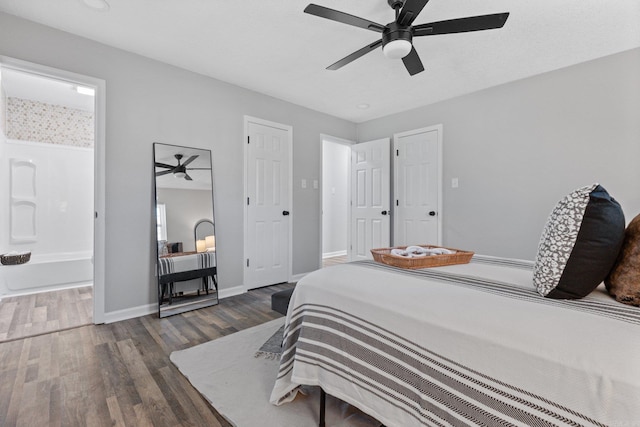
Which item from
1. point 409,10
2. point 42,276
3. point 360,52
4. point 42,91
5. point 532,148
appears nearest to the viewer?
point 409,10

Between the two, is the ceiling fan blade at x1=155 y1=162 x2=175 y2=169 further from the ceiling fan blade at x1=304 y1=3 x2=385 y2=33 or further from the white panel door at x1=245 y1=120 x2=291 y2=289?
the ceiling fan blade at x1=304 y1=3 x2=385 y2=33

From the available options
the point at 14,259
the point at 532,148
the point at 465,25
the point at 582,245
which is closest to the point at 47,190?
the point at 14,259

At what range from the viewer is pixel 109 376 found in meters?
1.85

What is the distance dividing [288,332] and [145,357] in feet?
4.12

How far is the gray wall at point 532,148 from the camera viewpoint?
283cm

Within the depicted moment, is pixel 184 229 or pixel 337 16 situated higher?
pixel 337 16

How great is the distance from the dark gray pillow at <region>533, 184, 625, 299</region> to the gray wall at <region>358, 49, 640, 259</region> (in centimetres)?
264

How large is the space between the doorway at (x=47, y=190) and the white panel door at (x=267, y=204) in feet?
5.78

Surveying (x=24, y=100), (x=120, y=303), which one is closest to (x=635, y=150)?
(x=120, y=303)

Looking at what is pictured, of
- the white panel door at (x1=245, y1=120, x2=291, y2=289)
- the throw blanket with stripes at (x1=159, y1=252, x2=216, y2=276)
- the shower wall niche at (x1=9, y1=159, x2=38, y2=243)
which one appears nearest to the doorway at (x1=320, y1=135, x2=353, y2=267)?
the white panel door at (x1=245, y1=120, x2=291, y2=289)

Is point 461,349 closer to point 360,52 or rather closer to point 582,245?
point 582,245

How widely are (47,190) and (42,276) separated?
57.4 inches

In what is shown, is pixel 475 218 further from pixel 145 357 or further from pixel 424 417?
pixel 145 357

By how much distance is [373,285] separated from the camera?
1.31 metres
